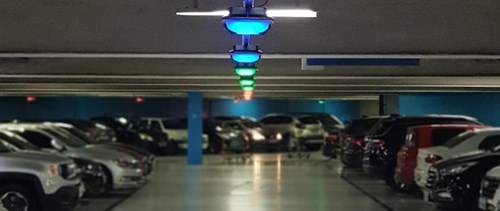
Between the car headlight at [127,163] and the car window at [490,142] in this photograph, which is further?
the car headlight at [127,163]

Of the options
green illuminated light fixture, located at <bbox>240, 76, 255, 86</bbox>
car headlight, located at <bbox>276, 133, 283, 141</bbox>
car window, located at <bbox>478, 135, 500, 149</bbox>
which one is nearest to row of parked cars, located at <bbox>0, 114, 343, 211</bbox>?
car headlight, located at <bbox>276, 133, 283, 141</bbox>

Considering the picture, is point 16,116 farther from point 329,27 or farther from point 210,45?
point 329,27

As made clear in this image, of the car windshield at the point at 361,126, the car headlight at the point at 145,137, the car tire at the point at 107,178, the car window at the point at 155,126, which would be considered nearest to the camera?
the car tire at the point at 107,178

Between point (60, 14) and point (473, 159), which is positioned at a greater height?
point (60, 14)

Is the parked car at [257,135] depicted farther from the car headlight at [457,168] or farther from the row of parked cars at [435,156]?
the car headlight at [457,168]

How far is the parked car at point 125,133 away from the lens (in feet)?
95.8

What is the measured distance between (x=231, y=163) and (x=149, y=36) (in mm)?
16928

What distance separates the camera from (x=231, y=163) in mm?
25969

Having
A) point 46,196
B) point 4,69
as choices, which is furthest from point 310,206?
point 4,69

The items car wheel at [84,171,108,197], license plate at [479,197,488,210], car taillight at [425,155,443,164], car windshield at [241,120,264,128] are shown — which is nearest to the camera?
license plate at [479,197,488,210]

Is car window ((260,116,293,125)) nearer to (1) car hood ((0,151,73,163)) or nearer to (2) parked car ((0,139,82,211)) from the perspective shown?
(1) car hood ((0,151,73,163))

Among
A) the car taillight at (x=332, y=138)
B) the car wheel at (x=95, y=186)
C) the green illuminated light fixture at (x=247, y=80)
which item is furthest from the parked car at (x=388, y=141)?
the car taillight at (x=332, y=138)

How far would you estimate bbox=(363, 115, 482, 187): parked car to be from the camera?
16.5m

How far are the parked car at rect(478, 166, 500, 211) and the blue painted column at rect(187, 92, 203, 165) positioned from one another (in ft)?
53.8
